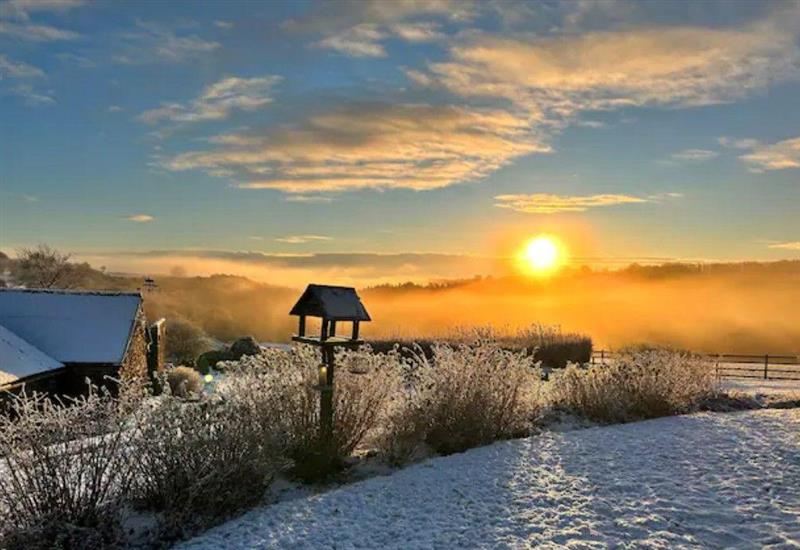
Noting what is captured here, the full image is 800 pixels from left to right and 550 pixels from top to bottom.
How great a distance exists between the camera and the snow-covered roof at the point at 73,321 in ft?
57.2

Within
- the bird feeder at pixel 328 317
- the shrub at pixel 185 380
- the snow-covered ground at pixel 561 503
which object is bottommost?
the shrub at pixel 185 380

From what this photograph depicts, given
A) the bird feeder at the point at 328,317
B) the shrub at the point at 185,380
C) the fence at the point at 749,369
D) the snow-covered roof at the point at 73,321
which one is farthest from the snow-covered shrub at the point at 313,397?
the fence at the point at 749,369

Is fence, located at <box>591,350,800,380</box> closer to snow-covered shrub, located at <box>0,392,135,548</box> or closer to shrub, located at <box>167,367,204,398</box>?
shrub, located at <box>167,367,204,398</box>

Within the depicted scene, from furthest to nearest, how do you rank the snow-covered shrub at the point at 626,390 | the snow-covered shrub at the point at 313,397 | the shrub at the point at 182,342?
1. the shrub at the point at 182,342
2. the snow-covered shrub at the point at 626,390
3. the snow-covered shrub at the point at 313,397

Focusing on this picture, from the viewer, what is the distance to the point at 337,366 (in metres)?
9.12

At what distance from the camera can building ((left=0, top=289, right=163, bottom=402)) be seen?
1617cm

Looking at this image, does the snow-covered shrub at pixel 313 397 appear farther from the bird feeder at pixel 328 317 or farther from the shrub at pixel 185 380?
the shrub at pixel 185 380

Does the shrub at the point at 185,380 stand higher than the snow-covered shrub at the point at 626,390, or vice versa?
the snow-covered shrub at the point at 626,390

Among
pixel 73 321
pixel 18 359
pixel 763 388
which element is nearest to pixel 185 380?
pixel 73 321

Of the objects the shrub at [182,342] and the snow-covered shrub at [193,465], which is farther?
the shrub at [182,342]

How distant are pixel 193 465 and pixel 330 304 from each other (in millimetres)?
2964

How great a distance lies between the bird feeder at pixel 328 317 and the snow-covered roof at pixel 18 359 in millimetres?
8439

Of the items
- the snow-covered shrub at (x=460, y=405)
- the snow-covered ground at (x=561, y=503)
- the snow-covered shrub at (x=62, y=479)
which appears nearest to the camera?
the snow-covered shrub at (x=62, y=479)

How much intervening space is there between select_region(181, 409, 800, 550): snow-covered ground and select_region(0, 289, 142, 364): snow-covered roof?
12.2 m
